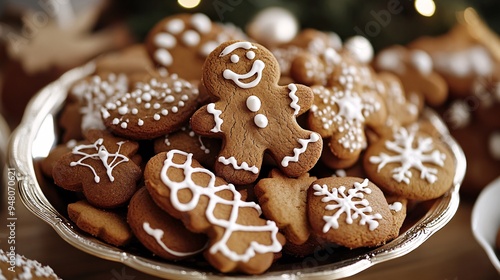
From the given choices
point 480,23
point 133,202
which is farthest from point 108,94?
point 480,23

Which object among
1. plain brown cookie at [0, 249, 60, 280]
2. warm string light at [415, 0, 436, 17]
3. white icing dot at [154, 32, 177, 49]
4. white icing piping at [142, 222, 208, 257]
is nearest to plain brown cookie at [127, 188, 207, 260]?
white icing piping at [142, 222, 208, 257]

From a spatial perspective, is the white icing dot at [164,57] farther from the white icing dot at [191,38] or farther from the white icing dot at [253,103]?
the white icing dot at [253,103]

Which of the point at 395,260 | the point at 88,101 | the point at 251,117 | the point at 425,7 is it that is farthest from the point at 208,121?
the point at 425,7

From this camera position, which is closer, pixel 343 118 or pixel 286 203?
pixel 286 203

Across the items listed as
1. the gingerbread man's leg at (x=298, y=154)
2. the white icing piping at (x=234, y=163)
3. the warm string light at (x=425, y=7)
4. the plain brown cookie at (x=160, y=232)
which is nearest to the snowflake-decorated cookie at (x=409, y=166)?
the gingerbread man's leg at (x=298, y=154)

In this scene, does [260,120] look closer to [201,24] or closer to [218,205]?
[218,205]
